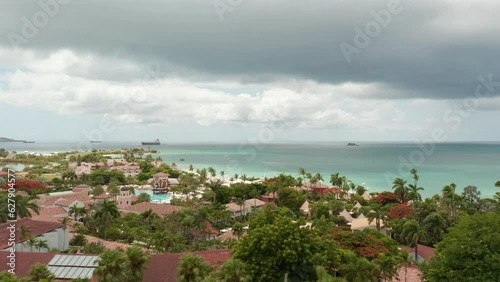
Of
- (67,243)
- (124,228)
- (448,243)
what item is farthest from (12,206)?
(448,243)

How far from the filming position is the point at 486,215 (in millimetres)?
19094

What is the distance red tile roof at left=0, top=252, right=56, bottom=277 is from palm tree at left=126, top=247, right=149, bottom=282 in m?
7.12

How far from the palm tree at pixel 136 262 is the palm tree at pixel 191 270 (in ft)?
A: 7.75

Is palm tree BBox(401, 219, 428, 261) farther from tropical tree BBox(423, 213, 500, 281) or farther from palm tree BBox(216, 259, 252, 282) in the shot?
palm tree BBox(216, 259, 252, 282)

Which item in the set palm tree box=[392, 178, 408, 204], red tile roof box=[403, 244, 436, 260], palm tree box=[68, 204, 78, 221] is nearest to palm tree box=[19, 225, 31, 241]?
palm tree box=[68, 204, 78, 221]

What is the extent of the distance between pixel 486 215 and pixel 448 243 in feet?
8.12

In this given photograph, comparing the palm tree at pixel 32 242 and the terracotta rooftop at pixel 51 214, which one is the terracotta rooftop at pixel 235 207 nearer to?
the terracotta rooftop at pixel 51 214


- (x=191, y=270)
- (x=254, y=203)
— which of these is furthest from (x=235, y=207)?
(x=191, y=270)

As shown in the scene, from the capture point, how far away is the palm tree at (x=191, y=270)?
1714cm

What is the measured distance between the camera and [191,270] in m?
17.3

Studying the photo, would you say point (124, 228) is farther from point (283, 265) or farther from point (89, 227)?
point (283, 265)

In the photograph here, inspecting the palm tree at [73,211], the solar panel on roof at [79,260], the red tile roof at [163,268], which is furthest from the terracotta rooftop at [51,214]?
the red tile roof at [163,268]

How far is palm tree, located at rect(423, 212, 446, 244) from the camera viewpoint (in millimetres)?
34312

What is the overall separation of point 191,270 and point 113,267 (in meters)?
3.73
